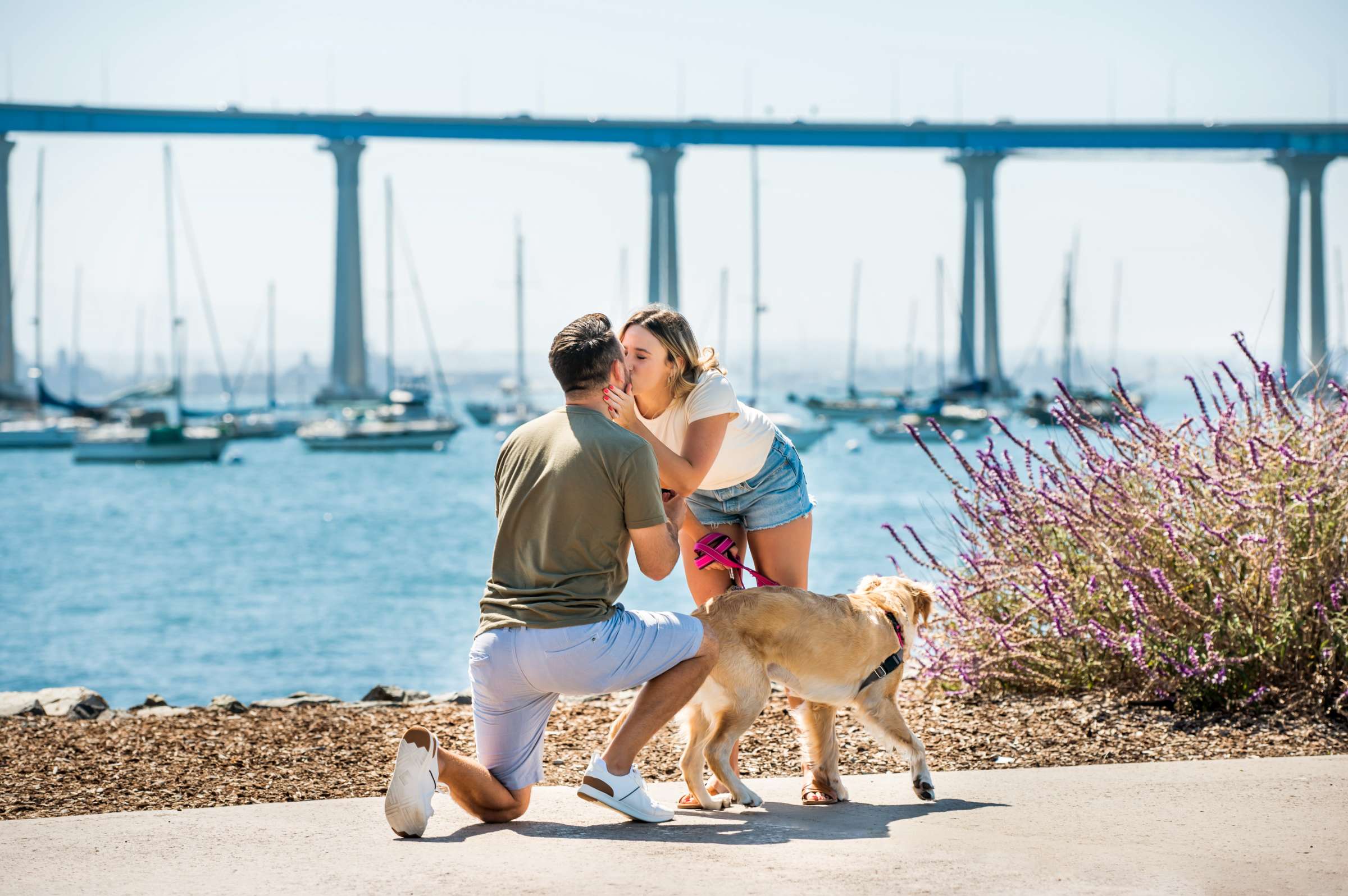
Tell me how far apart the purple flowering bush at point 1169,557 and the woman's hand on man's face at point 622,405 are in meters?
1.92

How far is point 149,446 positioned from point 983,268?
46.2 m

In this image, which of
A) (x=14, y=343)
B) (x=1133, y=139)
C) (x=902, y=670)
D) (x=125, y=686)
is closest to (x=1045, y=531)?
(x=902, y=670)

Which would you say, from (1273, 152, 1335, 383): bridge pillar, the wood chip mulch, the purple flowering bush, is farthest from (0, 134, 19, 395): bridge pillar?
the purple flowering bush


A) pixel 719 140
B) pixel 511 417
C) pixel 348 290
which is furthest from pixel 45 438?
pixel 719 140

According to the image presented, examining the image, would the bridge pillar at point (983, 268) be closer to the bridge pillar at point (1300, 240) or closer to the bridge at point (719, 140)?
the bridge at point (719, 140)

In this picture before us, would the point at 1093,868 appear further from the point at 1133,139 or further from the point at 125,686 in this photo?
the point at 1133,139

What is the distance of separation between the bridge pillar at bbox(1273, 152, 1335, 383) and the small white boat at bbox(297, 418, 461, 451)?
47.3 metres

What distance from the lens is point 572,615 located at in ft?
14.0

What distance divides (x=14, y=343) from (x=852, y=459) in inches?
2216

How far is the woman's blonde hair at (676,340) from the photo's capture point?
484 centimetres

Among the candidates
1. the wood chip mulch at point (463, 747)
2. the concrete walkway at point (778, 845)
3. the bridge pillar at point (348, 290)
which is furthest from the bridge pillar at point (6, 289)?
the concrete walkway at point (778, 845)

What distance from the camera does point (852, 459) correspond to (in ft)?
217

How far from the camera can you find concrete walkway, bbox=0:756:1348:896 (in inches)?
149

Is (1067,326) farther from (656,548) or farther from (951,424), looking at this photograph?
(656,548)
